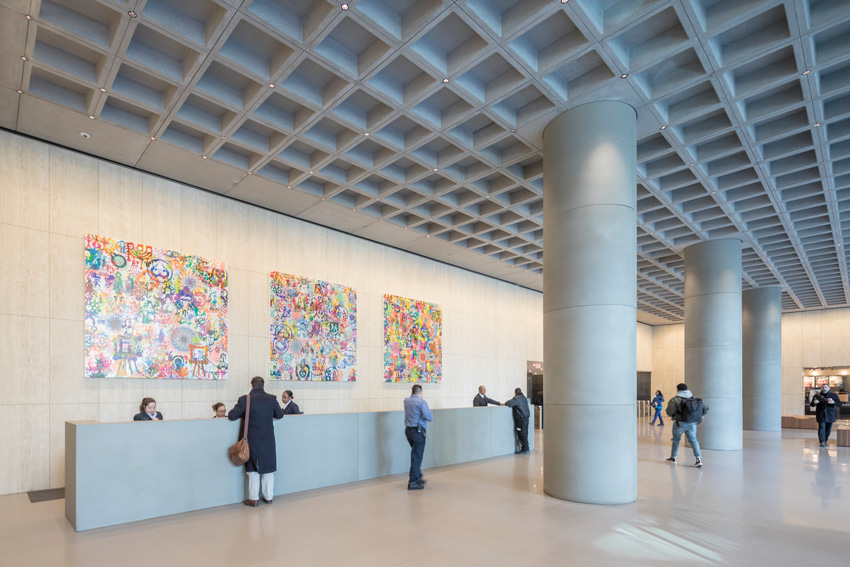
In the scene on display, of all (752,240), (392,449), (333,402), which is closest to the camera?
(392,449)

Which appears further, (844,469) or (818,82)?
(844,469)

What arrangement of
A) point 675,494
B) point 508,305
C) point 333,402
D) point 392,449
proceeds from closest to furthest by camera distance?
1. point 675,494
2. point 392,449
3. point 333,402
4. point 508,305

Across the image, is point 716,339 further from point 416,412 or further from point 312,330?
point 312,330

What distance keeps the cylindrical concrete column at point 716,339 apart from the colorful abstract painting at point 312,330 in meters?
9.20

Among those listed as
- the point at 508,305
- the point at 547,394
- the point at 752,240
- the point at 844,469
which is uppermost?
the point at 752,240

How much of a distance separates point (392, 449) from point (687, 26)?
7.51m

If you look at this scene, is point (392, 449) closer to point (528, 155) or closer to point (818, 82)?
point (528, 155)

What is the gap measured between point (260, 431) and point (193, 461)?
2.85ft

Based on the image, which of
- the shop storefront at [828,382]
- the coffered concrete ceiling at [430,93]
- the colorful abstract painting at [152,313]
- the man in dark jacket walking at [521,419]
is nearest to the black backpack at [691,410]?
the man in dark jacket walking at [521,419]

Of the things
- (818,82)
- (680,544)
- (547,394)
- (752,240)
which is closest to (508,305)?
(752,240)

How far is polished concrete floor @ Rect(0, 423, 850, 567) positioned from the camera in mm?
4902

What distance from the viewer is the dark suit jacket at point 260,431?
6.90 m

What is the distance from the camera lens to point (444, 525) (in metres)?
5.95

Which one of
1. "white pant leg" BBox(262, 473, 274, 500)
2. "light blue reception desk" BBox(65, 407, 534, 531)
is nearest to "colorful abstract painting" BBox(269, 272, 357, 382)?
"light blue reception desk" BBox(65, 407, 534, 531)
